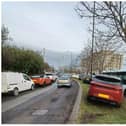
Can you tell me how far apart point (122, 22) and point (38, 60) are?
111 ft

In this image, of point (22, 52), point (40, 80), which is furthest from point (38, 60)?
point (40, 80)

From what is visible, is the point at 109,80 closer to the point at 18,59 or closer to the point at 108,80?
the point at 108,80

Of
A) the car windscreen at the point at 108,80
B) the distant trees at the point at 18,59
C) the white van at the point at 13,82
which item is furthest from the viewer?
the distant trees at the point at 18,59

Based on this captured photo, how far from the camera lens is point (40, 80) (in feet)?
97.2

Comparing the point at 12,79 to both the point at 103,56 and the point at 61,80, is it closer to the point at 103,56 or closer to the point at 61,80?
the point at 61,80

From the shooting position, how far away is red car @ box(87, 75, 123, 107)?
45.6 feet

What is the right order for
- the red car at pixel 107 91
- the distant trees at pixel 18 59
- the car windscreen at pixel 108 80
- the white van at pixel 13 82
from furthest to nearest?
1. the distant trees at pixel 18 59
2. the white van at pixel 13 82
3. the car windscreen at pixel 108 80
4. the red car at pixel 107 91

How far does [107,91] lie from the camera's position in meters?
14.0

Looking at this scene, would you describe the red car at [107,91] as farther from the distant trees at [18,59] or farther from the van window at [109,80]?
the distant trees at [18,59]

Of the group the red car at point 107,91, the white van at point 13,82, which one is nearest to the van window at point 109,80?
the red car at point 107,91

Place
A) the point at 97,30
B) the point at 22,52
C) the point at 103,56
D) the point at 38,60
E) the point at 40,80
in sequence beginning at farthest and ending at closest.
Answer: the point at 38,60 < the point at 22,52 < the point at 103,56 < the point at 40,80 < the point at 97,30

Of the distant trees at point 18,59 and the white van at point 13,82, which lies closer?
the white van at point 13,82

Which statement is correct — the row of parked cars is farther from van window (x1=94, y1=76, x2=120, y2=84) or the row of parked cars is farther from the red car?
van window (x1=94, y1=76, x2=120, y2=84)

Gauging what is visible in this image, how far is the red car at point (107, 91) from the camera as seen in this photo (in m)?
13.9
